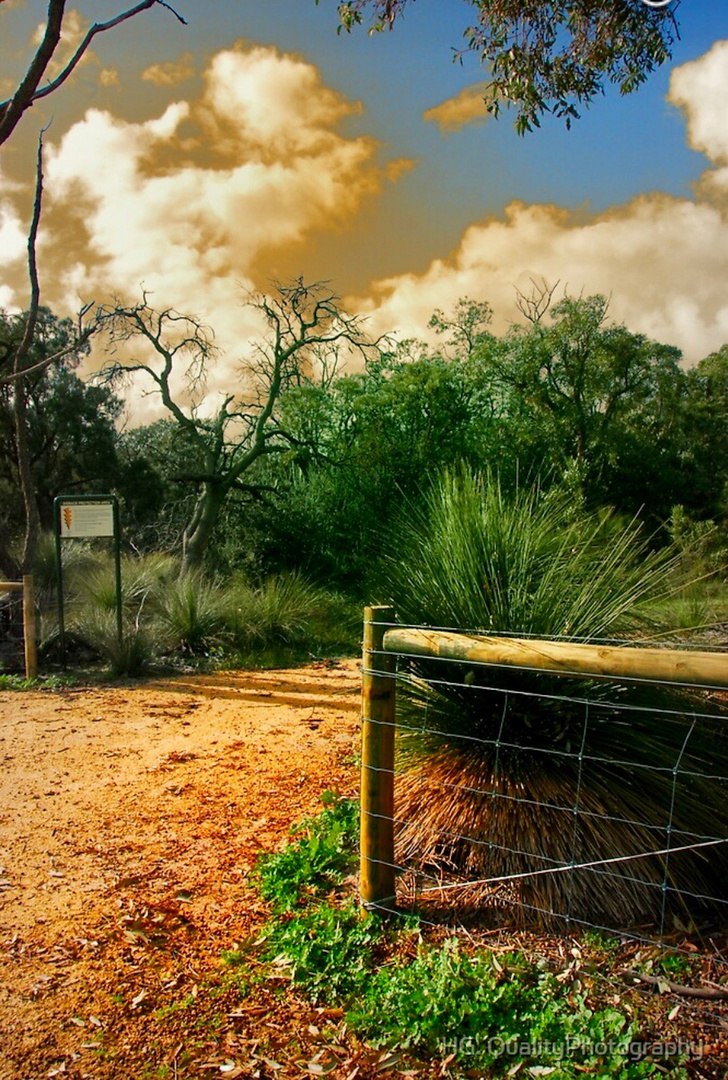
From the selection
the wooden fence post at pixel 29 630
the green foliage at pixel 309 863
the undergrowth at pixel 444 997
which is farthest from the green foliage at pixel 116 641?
the undergrowth at pixel 444 997

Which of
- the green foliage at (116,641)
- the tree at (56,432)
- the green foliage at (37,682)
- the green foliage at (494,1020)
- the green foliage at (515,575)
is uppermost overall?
the tree at (56,432)

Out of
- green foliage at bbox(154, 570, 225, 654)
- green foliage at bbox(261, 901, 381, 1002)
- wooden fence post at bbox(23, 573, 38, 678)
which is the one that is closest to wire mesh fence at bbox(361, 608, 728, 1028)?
green foliage at bbox(261, 901, 381, 1002)

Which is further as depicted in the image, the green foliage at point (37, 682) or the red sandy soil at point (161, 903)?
the green foliage at point (37, 682)

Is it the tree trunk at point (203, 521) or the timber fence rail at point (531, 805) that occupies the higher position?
the tree trunk at point (203, 521)

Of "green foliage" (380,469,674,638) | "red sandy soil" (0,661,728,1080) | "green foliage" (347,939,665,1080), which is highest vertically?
"green foliage" (380,469,674,638)

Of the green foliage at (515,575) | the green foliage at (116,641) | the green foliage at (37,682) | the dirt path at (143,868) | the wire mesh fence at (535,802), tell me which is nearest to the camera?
the dirt path at (143,868)

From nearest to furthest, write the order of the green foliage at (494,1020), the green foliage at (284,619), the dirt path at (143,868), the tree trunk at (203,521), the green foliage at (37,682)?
the green foliage at (494,1020), the dirt path at (143,868), the green foliage at (37,682), the green foliage at (284,619), the tree trunk at (203,521)

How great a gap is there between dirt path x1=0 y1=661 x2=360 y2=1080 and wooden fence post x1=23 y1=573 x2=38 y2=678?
58.9 inches

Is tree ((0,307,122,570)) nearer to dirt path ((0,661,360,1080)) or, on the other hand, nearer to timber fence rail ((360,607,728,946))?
dirt path ((0,661,360,1080))

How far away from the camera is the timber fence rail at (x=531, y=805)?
3162 mm

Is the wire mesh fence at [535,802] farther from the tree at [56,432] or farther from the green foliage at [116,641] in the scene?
the tree at [56,432]

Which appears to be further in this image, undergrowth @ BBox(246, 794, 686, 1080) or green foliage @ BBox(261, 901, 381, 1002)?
green foliage @ BBox(261, 901, 381, 1002)

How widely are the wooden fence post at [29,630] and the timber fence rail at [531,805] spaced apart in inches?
241

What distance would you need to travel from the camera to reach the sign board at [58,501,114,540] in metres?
9.37
